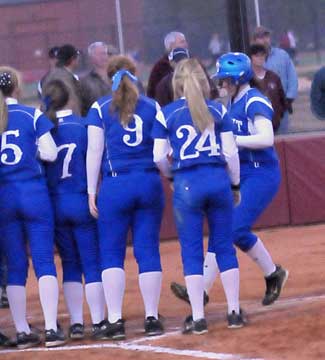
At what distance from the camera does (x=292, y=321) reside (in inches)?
332

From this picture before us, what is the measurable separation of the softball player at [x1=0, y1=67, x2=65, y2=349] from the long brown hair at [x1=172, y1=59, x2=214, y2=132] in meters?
0.92

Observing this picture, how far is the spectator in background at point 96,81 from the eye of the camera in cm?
1155

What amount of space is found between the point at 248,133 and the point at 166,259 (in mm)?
3542

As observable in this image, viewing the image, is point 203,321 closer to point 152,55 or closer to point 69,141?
point 69,141

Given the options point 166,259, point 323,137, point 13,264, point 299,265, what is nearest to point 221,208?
point 13,264

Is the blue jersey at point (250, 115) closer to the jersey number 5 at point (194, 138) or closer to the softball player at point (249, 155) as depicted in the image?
the softball player at point (249, 155)

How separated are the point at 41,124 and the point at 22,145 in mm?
190

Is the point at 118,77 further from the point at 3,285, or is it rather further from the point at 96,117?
the point at 3,285

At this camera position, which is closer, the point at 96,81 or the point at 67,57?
the point at 67,57

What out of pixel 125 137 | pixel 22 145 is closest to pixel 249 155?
pixel 125 137

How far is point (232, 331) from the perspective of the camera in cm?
834

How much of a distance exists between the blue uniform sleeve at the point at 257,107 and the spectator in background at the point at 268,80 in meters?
4.21

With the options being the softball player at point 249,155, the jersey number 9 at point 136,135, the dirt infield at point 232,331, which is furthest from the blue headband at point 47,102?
the dirt infield at point 232,331

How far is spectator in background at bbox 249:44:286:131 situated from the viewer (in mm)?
13305
